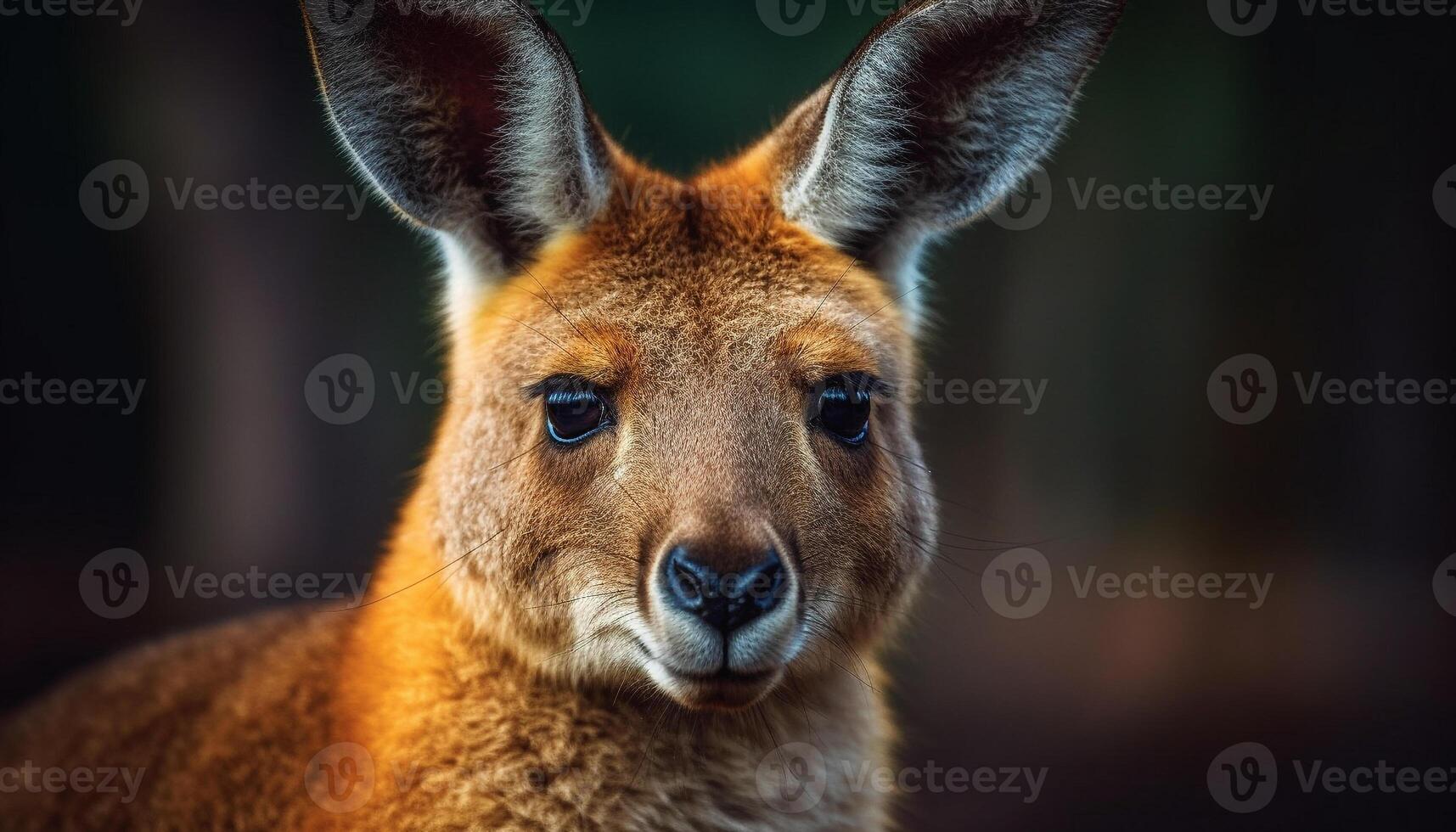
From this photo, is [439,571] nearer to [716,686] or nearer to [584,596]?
[584,596]

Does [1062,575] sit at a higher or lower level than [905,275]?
lower

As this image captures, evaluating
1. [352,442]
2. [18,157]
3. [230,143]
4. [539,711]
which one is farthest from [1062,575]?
[18,157]

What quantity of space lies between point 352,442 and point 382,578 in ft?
14.4

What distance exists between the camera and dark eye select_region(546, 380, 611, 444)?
261cm

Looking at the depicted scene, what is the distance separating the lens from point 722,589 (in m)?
2.16

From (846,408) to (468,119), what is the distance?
128cm

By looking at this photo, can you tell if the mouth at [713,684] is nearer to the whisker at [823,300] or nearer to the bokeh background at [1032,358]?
the whisker at [823,300]

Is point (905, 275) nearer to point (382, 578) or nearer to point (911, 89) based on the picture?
point (911, 89)

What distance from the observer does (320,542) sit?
7.17 m

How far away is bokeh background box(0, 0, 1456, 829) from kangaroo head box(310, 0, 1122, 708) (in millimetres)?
3299

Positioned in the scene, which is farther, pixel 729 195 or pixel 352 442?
pixel 352 442

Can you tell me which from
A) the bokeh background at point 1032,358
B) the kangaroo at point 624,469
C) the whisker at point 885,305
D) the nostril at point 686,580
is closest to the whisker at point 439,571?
the kangaroo at point 624,469

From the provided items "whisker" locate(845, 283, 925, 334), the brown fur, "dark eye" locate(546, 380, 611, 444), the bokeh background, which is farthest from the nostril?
the bokeh background

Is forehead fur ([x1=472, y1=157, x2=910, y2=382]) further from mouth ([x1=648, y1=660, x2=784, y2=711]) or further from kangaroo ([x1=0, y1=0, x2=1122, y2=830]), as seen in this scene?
mouth ([x1=648, y1=660, x2=784, y2=711])
